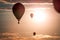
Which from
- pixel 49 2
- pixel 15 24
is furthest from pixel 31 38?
pixel 49 2

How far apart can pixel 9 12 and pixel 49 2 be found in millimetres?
623

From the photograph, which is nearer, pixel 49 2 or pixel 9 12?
pixel 49 2

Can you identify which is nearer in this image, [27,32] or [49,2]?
[49,2]

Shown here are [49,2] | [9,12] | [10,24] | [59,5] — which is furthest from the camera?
[10,24]

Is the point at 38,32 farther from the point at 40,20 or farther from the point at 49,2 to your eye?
the point at 49,2

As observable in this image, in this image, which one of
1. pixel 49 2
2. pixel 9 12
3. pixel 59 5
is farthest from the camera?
pixel 9 12

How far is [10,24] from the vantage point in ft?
9.00

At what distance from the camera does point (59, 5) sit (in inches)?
62.7

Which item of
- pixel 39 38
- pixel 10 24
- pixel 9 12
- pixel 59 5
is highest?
pixel 59 5

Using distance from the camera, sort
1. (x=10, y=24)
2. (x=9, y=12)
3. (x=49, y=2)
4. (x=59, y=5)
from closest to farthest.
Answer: (x=59, y=5), (x=49, y=2), (x=9, y=12), (x=10, y=24)

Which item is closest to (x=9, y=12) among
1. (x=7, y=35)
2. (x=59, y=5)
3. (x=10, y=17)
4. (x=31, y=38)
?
(x=10, y=17)

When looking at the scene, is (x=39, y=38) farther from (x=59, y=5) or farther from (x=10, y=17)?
(x=59, y=5)

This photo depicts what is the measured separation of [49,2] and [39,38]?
0.55 m

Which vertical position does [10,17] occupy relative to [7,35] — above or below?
above
